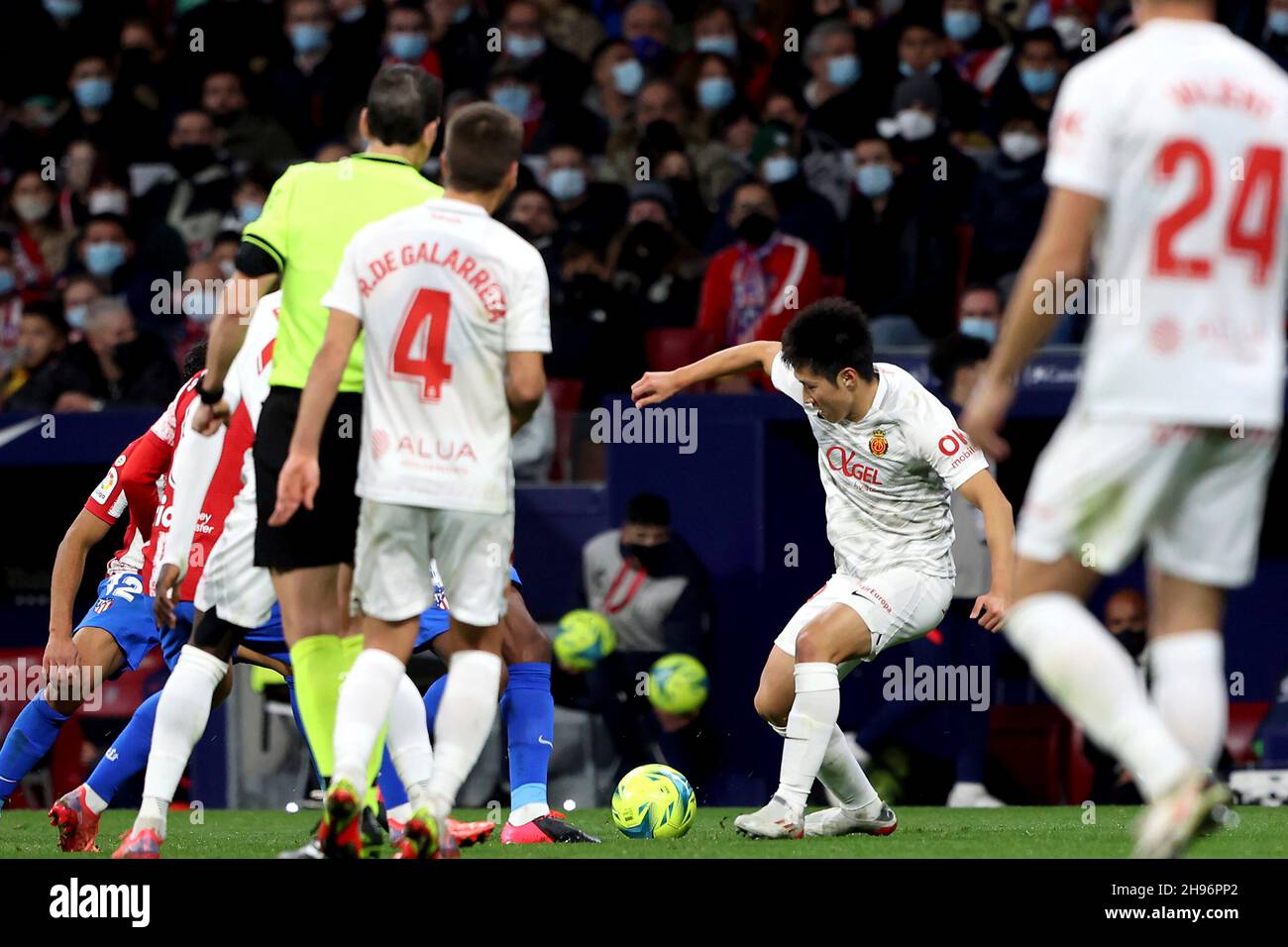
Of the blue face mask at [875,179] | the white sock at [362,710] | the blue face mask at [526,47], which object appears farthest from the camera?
the blue face mask at [526,47]

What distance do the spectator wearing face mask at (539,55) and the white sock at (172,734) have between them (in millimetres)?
8041

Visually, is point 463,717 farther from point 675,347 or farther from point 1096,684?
point 675,347

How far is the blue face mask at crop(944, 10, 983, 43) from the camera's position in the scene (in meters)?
12.7

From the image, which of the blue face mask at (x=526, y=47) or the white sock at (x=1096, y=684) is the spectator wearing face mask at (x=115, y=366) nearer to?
the blue face mask at (x=526, y=47)

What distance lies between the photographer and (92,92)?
46.7 ft

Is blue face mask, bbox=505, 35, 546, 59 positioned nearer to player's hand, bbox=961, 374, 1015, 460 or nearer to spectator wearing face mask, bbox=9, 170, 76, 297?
spectator wearing face mask, bbox=9, 170, 76, 297

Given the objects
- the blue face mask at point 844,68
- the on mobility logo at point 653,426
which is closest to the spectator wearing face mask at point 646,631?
the on mobility logo at point 653,426

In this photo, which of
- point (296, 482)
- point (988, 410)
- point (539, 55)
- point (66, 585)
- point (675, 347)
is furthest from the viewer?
point (539, 55)

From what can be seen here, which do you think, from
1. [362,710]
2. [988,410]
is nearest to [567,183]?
[362,710]

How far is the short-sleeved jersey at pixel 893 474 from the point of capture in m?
6.45

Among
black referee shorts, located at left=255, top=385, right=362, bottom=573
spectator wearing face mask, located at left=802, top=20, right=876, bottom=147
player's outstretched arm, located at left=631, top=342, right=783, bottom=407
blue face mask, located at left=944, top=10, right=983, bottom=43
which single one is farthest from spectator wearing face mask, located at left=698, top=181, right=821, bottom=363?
black referee shorts, located at left=255, top=385, right=362, bottom=573

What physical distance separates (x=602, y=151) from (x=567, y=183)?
2.44 ft

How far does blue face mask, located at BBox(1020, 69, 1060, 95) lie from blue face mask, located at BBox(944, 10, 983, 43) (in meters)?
0.99
